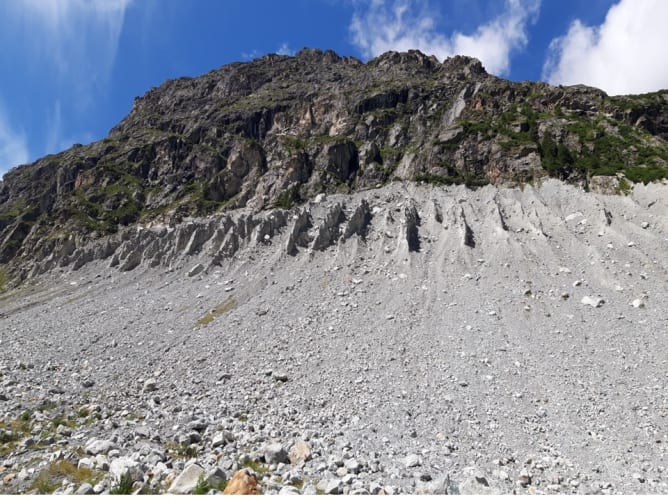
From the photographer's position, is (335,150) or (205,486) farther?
(335,150)

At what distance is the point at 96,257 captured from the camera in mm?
67250

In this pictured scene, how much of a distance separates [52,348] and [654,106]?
9746 centimetres

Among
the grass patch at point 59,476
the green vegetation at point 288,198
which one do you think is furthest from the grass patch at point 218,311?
the green vegetation at point 288,198

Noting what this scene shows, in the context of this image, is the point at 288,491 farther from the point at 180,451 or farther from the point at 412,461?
the point at 180,451

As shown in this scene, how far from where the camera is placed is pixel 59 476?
40.6 ft

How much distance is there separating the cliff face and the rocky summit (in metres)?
0.75

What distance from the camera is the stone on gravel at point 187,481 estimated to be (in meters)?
11.2

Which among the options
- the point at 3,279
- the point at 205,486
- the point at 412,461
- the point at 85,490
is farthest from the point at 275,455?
the point at 3,279

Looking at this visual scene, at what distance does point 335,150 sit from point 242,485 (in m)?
77.5

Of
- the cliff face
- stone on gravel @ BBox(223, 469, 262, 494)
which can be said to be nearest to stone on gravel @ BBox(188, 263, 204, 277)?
the cliff face

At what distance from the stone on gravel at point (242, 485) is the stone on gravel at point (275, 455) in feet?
7.55

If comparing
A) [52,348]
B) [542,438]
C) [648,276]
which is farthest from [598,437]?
[52,348]

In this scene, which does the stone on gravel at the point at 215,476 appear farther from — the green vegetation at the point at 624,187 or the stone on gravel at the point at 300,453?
the green vegetation at the point at 624,187

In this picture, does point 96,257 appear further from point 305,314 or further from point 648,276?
point 648,276
